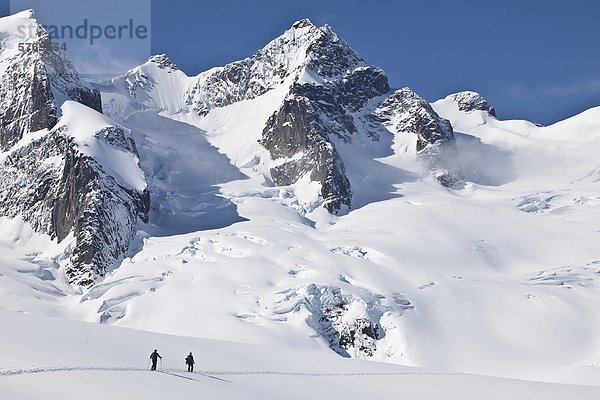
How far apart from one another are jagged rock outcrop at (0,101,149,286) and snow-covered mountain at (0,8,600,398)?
1.28 ft

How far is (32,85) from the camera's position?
171m

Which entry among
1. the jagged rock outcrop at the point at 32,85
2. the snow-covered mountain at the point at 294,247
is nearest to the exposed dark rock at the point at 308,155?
the snow-covered mountain at the point at 294,247

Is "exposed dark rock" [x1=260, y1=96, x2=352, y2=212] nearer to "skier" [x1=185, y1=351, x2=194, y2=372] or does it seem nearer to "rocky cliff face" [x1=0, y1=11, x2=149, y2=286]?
"rocky cliff face" [x1=0, y1=11, x2=149, y2=286]

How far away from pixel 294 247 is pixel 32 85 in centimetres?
7668

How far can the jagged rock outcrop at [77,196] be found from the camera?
13625 cm

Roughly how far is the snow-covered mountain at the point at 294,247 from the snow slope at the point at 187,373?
137 ft

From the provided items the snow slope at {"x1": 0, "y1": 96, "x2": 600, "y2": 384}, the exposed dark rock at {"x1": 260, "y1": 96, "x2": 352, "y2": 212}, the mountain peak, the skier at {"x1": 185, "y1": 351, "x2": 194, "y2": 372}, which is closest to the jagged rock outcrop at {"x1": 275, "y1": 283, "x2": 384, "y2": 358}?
the snow slope at {"x1": 0, "y1": 96, "x2": 600, "y2": 384}

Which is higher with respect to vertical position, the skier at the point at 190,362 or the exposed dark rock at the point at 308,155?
the exposed dark rock at the point at 308,155

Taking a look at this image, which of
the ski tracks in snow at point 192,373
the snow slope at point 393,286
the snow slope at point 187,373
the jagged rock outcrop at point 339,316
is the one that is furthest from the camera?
the jagged rock outcrop at point 339,316

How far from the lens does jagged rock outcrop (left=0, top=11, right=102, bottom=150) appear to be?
167 metres

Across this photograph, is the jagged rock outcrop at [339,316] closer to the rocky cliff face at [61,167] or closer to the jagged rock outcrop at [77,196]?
the jagged rock outcrop at [77,196]

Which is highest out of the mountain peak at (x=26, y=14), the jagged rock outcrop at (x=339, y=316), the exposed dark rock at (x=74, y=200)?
the mountain peak at (x=26, y=14)

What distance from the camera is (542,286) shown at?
127 metres

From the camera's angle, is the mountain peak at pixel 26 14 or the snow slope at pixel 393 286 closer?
the snow slope at pixel 393 286
